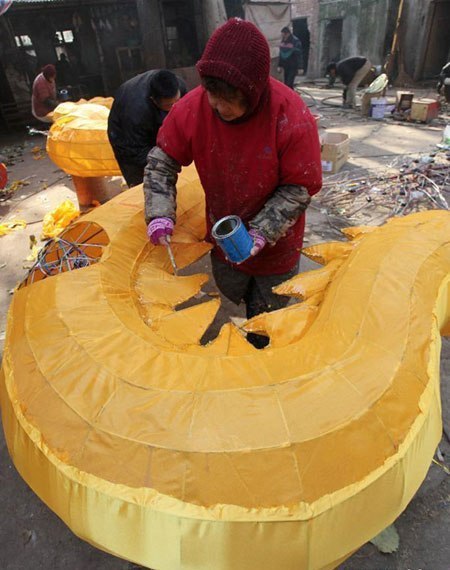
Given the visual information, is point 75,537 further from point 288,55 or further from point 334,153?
point 288,55

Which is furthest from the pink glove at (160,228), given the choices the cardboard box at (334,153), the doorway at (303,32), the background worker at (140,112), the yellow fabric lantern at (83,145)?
the doorway at (303,32)

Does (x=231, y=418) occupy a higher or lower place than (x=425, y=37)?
higher

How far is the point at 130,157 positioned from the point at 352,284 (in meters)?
2.39

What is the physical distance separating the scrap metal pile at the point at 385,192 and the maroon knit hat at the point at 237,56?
3402 mm

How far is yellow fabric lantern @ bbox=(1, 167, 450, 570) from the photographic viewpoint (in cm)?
111

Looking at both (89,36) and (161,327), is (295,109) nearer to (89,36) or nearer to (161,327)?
(161,327)

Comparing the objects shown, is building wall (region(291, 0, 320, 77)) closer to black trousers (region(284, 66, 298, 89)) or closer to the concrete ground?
black trousers (region(284, 66, 298, 89))

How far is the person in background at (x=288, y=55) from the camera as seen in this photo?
10500 millimetres

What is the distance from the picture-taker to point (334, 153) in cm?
581

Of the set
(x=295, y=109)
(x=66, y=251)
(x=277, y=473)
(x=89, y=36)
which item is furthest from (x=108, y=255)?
(x=89, y=36)

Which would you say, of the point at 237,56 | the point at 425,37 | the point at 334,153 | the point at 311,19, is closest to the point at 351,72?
the point at 425,37

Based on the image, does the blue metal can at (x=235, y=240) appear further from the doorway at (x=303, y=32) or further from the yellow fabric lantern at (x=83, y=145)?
the doorway at (x=303, y=32)

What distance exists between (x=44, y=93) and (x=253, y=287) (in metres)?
6.70

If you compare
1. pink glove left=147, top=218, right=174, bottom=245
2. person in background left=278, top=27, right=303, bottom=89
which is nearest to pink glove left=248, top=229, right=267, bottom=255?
pink glove left=147, top=218, right=174, bottom=245
